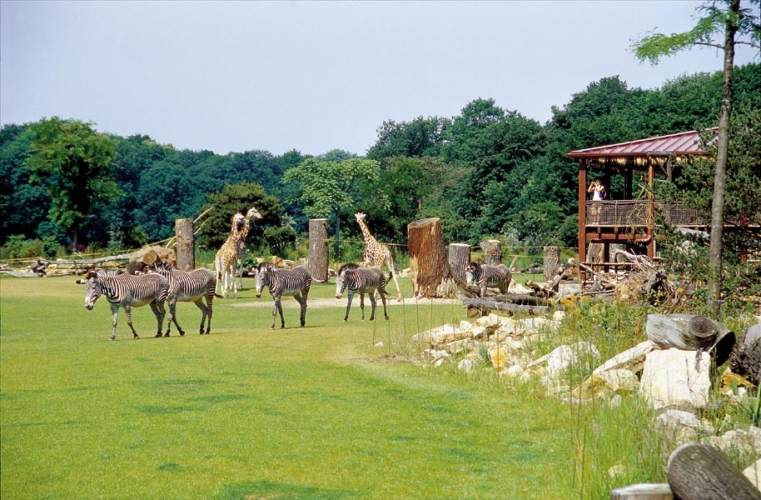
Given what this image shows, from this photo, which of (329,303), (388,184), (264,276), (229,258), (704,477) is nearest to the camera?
(704,477)

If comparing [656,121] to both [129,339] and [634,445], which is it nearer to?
[129,339]

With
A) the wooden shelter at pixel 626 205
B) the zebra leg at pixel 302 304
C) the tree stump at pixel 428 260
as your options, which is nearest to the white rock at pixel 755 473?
the zebra leg at pixel 302 304

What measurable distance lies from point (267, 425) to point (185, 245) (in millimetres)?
22484

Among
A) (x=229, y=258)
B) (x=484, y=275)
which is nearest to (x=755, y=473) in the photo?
(x=484, y=275)

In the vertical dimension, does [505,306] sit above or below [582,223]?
below

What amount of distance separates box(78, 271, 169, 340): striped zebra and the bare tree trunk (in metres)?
9.54

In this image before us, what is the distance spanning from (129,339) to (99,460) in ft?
30.4

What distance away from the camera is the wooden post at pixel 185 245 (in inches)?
1230

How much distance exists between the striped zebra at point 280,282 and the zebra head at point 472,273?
6.59 metres

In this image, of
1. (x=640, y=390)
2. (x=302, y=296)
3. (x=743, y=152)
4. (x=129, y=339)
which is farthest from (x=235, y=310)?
(x=640, y=390)

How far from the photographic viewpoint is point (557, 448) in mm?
8609

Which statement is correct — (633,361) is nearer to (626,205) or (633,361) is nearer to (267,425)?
(267,425)

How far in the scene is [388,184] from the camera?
52.6m

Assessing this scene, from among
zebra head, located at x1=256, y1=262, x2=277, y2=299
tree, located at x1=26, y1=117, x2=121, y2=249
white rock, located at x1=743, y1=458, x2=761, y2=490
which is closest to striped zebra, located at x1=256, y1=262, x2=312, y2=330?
zebra head, located at x1=256, y1=262, x2=277, y2=299
